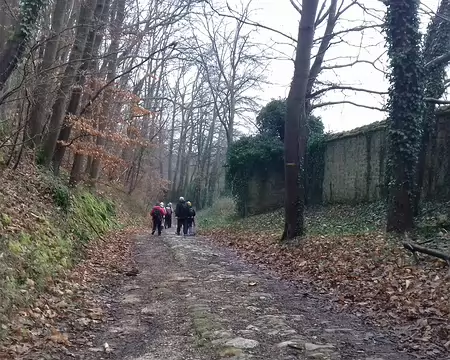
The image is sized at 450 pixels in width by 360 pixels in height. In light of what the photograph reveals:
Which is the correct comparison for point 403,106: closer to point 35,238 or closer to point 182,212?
point 35,238

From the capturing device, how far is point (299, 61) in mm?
13305

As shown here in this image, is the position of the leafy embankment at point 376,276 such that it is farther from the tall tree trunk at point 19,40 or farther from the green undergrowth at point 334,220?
the tall tree trunk at point 19,40

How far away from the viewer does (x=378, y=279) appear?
26.1 feet

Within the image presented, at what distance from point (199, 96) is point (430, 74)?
32.2 meters

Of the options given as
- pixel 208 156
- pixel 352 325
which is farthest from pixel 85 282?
pixel 208 156

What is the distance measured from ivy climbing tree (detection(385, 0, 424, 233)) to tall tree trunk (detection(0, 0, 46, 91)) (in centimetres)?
775

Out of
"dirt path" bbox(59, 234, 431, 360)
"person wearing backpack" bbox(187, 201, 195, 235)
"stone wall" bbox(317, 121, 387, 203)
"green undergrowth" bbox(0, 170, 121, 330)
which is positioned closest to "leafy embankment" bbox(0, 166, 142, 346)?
"green undergrowth" bbox(0, 170, 121, 330)

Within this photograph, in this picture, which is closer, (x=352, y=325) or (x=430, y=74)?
(x=352, y=325)

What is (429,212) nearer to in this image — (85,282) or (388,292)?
(388,292)

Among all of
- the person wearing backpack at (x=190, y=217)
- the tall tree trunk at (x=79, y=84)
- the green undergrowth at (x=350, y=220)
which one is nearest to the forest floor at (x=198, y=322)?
the green undergrowth at (x=350, y=220)

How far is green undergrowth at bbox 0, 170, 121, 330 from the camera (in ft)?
20.6

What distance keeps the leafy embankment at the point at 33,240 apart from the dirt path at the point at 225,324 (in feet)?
3.18

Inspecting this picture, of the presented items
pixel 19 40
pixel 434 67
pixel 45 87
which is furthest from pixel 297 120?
pixel 19 40

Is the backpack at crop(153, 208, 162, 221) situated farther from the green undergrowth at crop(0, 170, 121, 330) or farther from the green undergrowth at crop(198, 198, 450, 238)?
the green undergrowth at crop(0, 170, 121, 330)
